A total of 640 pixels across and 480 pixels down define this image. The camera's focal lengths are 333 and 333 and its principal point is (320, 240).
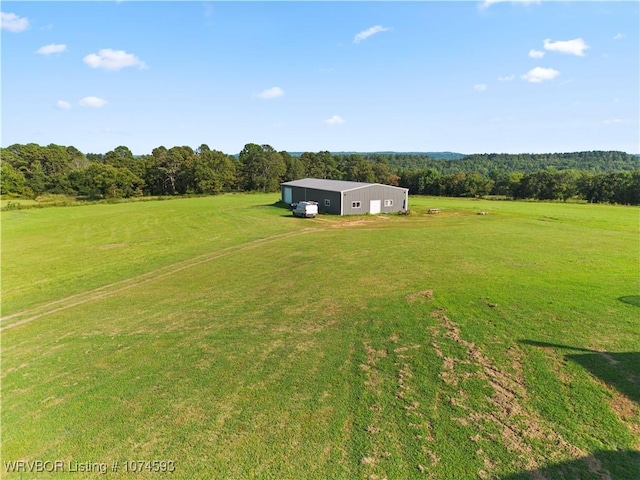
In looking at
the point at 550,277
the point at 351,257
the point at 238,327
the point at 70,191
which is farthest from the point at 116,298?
the point at 70,191

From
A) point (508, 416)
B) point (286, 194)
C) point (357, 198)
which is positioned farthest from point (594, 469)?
point (286, 194)

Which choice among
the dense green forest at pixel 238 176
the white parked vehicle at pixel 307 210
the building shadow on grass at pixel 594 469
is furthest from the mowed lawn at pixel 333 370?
the dense green forest at pixel 238 176

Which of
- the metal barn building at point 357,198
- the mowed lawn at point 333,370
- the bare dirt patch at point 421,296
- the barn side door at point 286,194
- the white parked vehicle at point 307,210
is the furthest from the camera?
the barn side door at point 286,194

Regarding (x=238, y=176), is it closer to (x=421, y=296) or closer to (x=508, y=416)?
(x=421, y=296)

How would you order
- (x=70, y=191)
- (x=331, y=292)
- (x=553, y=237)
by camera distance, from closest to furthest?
(x=331, y=292) → (x=553, y=237) → (x=70, y=191)

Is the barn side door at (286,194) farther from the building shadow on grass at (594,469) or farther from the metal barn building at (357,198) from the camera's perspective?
the building shadow on grass at (594,469)

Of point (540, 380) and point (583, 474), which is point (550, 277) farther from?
point (583, 474)
